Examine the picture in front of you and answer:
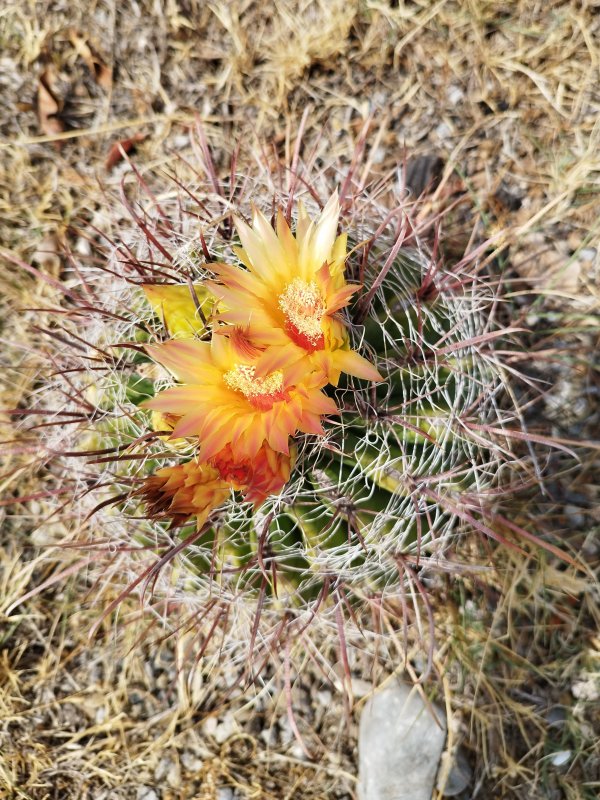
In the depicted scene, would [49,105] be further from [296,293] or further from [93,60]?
[296,293]

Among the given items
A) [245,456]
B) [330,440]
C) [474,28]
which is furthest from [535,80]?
[245,456]

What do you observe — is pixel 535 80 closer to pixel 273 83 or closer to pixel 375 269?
pixel 273 83

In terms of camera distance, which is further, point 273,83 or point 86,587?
point 273,83

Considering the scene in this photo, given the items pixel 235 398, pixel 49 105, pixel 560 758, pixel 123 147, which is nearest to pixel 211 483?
pixel 235 398

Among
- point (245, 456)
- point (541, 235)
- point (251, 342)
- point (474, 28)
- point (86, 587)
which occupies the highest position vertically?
point (474, 28)

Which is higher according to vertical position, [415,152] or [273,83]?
[273,83]

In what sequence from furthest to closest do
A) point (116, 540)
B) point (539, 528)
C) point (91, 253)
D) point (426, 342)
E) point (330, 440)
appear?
point (91, 253) → point (539, 528) → point (116, 540) → point (426, 342) → point (330, 440)
